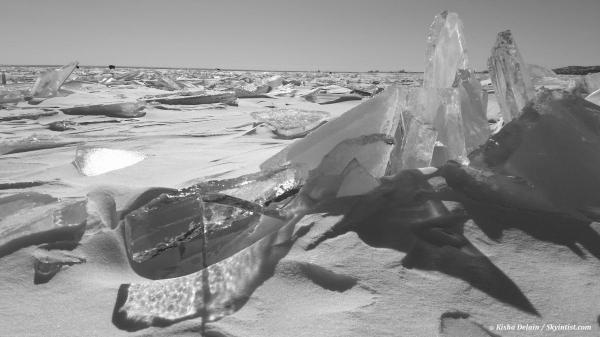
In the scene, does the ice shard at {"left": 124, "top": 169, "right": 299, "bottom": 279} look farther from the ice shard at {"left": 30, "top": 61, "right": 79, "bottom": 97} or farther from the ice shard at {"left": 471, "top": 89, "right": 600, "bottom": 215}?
the ice shard at {"left": 30, "top": 61, "right": 79, "bottom": 97}

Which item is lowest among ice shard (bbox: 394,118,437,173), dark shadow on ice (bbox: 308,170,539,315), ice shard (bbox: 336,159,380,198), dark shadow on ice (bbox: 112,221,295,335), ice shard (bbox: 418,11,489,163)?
dark shadow on ice (bbox: 112,221,295,335)

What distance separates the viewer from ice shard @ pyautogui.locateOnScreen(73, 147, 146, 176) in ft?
4.45

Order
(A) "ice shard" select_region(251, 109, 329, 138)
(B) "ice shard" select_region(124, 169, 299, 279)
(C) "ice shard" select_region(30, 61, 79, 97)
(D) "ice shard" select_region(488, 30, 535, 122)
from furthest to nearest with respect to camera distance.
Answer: (C) "ice shard" select_region(30, 61, 79, 97)
(A) "ice shard" select_region(251, 109, 329, 138)
(D) "ice shard" select_region(488, 30, 535, 122)
(B) "ice shard" select_region(124, 169, 299, 279)

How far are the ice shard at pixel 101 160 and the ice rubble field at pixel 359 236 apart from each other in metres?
0.17

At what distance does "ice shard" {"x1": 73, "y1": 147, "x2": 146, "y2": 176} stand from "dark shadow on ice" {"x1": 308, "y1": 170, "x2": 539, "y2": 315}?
948mm

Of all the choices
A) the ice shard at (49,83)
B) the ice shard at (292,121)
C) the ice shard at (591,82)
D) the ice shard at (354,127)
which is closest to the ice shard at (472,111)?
the ice shard at (354,127)

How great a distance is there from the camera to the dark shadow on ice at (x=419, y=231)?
60 centimetres

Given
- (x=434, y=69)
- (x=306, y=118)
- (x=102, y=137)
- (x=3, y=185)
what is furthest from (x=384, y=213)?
(x=102, y=137)

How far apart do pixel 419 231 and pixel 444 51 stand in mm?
816

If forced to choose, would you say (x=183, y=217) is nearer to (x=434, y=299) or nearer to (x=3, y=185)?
(x=434, y=299)

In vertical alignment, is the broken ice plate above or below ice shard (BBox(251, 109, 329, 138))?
below

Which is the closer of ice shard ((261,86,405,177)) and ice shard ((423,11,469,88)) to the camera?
ice shard ((261,86,405,177))

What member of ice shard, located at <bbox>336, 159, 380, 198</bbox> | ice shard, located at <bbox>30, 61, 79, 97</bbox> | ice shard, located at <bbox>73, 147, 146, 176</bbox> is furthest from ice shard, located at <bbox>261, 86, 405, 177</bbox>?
ice shard, located at <bbox>30, 61, 79, 97</bbox>

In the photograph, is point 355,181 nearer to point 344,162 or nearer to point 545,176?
point 344,162
